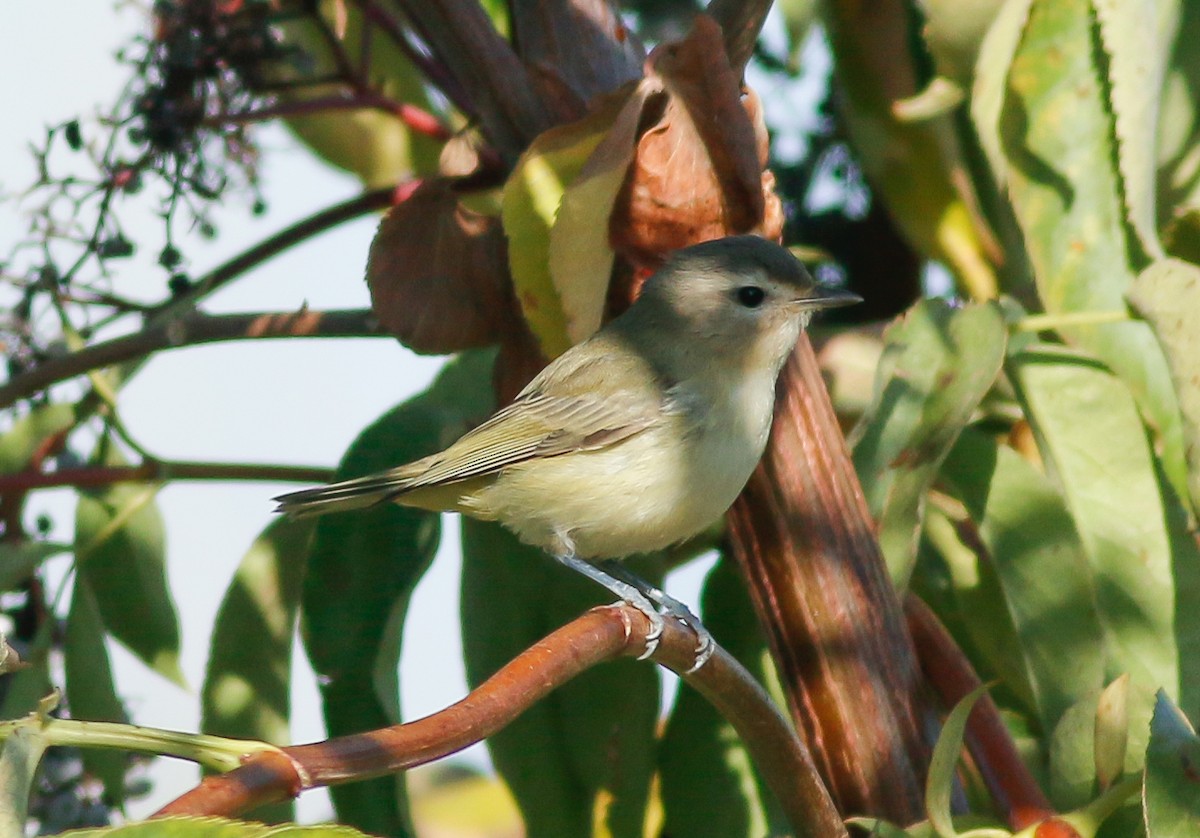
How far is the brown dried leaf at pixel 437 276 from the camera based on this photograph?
2287 mm

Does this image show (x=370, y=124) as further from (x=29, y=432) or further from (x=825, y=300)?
(x=825, y=300)

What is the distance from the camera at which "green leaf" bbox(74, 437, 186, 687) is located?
2.58m

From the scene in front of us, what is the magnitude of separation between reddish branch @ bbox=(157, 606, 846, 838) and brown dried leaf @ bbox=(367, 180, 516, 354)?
1.98 feet

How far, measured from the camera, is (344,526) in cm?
249

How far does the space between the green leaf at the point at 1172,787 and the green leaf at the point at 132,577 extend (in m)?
1.71

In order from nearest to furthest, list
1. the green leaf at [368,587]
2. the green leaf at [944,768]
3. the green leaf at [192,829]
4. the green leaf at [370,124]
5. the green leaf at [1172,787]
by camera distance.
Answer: the green leaf at [192,829], the green leaf at [1172,787], the green leaf at [944,768], the green leaf at [368,587], the green leaf at [370,124]

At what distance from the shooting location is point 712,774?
95.9 inches

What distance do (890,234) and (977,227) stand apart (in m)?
0.49

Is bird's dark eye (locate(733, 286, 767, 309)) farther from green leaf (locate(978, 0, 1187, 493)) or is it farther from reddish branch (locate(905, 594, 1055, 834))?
reddish branch (locate(905, 594, 1055, 834))

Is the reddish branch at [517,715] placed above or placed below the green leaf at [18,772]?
below

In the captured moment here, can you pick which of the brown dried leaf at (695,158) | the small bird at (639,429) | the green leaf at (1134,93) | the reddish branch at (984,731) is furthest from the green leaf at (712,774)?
the green leaf at (1134,93)

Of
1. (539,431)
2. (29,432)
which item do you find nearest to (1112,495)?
(539,431)

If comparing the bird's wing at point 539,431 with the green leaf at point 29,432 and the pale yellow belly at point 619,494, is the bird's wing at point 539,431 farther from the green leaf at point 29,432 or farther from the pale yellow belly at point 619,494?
the green leaf at point 29,432

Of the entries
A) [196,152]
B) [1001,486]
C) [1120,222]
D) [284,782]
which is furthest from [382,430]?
[284,782]
